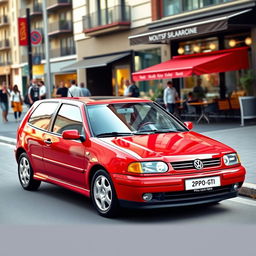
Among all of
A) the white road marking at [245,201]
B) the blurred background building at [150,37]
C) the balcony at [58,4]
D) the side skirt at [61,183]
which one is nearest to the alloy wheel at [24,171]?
the side skirt at [61,183]

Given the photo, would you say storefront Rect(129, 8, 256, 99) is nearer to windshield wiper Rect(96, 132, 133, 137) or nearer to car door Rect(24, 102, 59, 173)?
car door Rect(24, 102, 59, 173)

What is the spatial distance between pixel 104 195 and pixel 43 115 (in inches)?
92.6

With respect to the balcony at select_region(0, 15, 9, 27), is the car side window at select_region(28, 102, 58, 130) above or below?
below

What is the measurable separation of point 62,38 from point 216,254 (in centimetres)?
5604

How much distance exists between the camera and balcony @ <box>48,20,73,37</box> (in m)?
57.1

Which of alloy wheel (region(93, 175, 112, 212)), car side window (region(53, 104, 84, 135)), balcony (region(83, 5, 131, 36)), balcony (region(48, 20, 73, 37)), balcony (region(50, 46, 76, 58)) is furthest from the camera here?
balcony (region(48, 20, 73, 37))

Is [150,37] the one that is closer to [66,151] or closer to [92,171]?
[66,151]

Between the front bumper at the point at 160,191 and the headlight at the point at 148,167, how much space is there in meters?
0.08

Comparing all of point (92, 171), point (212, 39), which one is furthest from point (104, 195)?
point (212, 39)

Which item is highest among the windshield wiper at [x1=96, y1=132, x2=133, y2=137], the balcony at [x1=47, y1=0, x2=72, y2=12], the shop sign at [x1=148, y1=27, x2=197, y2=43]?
the balcony at [x1=47, y1=0, x2=72, y2=12]

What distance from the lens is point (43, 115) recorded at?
8.55m

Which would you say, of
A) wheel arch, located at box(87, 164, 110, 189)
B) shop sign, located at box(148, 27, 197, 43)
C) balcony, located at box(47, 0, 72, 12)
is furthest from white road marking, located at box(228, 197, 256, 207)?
balcony, located at box(47, 0, 72, 12)

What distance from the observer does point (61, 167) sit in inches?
298

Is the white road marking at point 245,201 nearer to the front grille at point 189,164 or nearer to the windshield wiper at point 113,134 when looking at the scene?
the front grille at point 189,164
